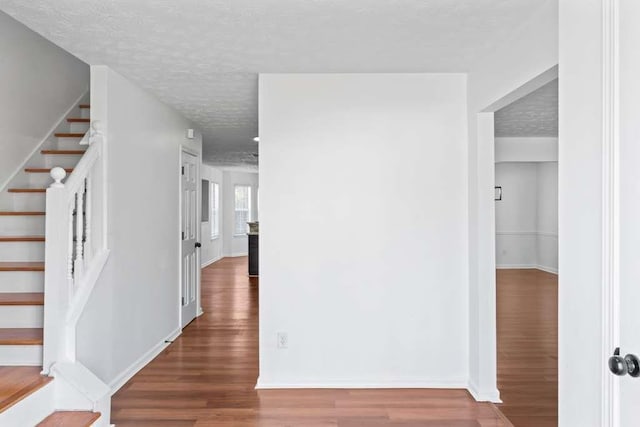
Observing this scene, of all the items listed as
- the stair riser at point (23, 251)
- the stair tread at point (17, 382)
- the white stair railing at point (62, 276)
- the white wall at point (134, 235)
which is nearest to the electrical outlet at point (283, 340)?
the white wall at point (134, 235)

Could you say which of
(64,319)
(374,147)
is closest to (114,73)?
(64,319)

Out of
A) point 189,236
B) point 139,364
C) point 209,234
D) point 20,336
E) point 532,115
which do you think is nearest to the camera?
point 20,336

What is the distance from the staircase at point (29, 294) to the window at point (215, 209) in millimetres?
6719

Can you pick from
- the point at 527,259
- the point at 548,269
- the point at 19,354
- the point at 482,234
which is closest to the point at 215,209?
the point at 527,259

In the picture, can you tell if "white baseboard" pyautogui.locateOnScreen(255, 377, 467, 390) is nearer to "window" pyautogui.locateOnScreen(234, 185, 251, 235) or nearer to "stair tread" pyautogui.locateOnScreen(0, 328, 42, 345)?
"stair tread" pyautogui.locateOnScreen(0, 328, 42, 345)

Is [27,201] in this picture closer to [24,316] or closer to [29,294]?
[29,294]

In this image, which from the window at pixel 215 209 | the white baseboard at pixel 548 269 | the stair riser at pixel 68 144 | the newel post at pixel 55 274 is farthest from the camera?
the window at pixel 215 209

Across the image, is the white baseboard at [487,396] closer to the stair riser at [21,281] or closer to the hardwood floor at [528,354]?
the hardwood floor at [528,354]

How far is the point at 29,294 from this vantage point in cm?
293

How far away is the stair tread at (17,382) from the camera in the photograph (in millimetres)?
2152

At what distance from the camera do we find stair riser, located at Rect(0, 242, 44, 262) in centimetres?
314
